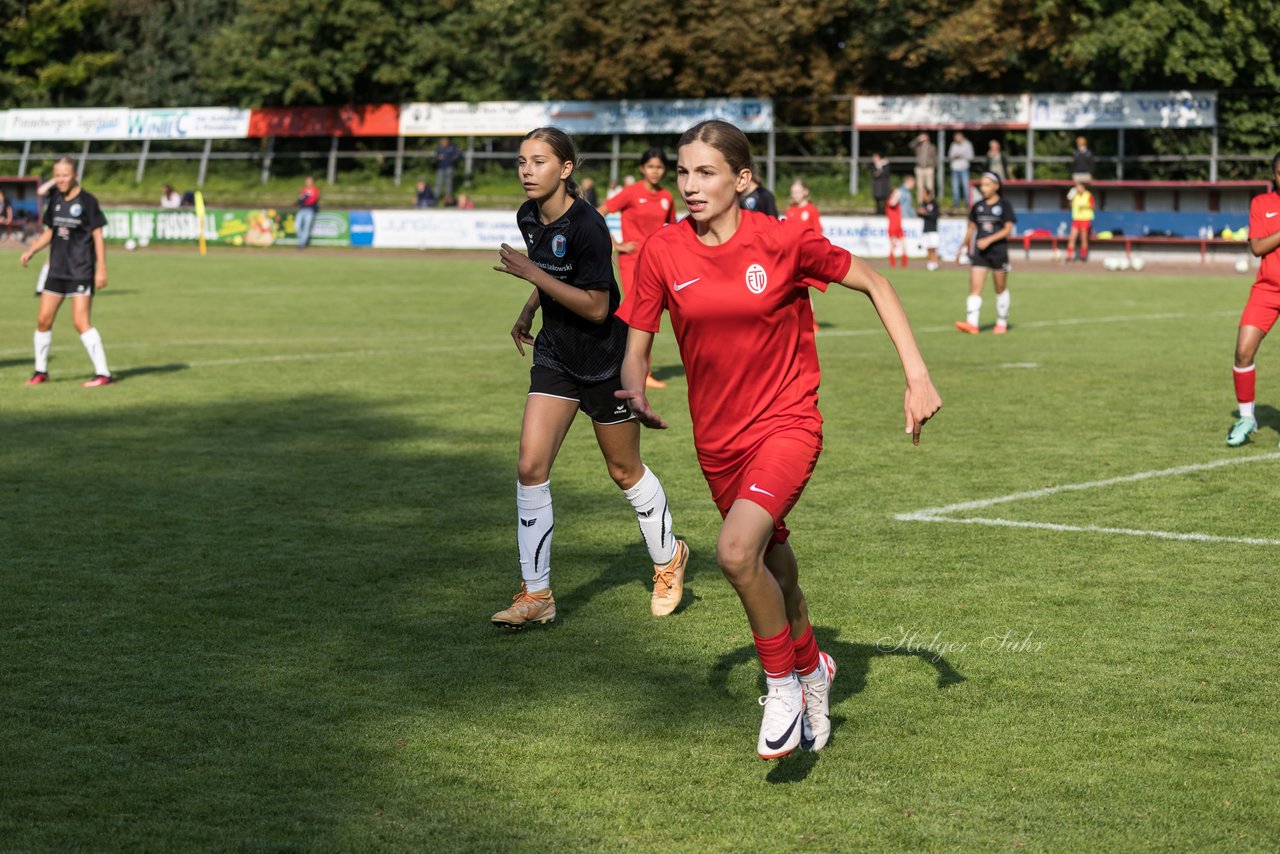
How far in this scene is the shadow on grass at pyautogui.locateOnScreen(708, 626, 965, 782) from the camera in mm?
6391

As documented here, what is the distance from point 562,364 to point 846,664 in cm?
198

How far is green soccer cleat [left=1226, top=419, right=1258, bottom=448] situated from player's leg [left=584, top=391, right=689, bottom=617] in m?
6.15

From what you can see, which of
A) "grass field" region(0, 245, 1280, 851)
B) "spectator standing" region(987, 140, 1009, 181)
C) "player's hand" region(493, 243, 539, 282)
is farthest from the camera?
"spectator standing" region(987, 140, 1009, 181)

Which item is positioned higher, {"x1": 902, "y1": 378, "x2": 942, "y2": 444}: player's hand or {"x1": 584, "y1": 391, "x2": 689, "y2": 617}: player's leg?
{"x1": 902, "y1": 378, "x2": 942, "y2": 444}: player's hand

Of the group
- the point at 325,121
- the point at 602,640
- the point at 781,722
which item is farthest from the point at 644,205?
the point at 325,121

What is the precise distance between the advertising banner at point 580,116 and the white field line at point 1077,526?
1670 inches

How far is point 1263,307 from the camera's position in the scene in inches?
485

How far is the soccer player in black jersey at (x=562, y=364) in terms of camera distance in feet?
24.5

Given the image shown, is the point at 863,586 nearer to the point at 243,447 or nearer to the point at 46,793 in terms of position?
the point at 46,793

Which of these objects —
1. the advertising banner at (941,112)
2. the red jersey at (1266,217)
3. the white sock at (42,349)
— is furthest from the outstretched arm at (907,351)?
the advertising banner at (941,112)

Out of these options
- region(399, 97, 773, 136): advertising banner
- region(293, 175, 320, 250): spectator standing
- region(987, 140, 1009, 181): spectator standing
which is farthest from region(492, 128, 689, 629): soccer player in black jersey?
region(399, 97, 773, 136): advertising banner

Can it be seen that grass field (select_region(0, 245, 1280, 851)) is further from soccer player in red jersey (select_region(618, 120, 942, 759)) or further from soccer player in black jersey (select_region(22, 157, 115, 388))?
soccer player in black jersey (select_region(22, 157, 115, 388))

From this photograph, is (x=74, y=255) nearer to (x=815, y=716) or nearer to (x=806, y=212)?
(x=806, y=212)

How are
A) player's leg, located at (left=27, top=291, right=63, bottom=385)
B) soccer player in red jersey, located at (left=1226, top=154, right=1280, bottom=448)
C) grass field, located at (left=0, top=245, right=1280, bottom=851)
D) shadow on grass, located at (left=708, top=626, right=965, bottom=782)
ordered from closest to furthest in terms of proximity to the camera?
grass field, located at (left=0, top=245, right=1280, bottom=851)
shadow on grass, located at (left=708, top=626, right=965, bottom=782)
soccer player in red jersey, located at (left=1226, top=154, right=1280, bottom=448)
player's leg, located at (left=27, top=291, right=63, bottom=385)
